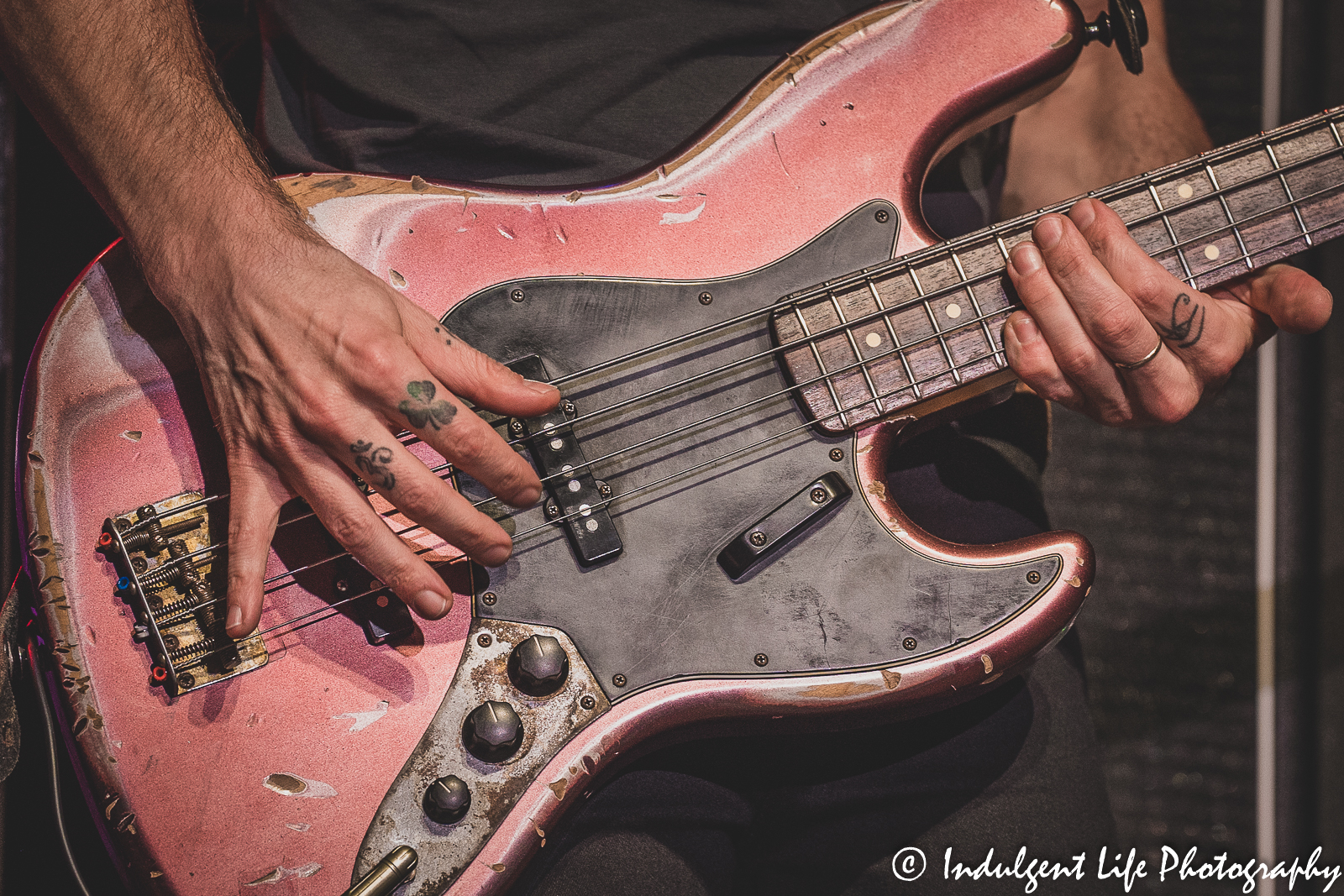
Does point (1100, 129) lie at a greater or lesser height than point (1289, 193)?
greater

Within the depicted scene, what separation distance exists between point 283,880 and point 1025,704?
2.87 feet

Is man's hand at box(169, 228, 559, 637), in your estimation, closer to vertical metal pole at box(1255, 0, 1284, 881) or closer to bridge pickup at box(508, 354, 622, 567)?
bridge pickup at box(508, 354, 622, 567)

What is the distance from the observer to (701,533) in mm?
830

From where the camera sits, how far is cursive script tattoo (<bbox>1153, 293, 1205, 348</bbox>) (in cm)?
87

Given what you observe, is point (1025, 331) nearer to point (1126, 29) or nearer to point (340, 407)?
point (1126, 29)

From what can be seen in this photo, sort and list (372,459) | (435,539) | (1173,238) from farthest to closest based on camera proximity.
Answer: (1173,238) < (435,539) < (372,459)

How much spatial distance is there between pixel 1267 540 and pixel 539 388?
77.8 inches

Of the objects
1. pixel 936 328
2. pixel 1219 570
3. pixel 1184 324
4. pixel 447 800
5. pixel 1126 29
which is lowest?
pixel 1219 570

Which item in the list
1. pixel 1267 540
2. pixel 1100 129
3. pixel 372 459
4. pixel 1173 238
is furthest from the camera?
pixel 1267 540

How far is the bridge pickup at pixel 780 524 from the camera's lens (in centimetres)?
81

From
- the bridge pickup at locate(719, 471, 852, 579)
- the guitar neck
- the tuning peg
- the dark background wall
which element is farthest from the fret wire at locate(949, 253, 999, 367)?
the dark background wall

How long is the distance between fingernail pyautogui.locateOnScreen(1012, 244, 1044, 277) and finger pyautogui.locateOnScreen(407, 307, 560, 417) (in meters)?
0.53

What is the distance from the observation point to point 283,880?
712mm

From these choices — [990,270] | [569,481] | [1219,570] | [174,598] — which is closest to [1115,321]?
[990,270]
